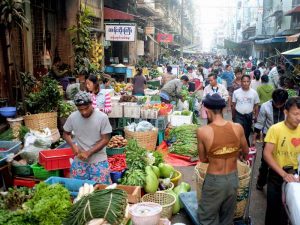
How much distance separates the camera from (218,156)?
3992 millimetres

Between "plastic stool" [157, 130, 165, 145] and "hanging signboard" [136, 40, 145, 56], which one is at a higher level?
"hanging signboard" [136, 40, 145, 56]

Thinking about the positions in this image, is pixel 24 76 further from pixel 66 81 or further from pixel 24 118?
pixel 66 81

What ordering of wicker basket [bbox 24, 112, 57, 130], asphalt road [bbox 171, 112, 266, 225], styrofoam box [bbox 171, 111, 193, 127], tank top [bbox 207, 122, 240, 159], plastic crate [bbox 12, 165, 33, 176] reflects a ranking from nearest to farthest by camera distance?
tank top [bbox 207, 122, 240, 159], asphalt road [bbox 171, 112, 266, 225], plastic crate [bbox 12, 165, 33, 176], wicker basket [bbox 24, 112, 57, 130], styrofoam box [bbox 171, 111, 193, 127]

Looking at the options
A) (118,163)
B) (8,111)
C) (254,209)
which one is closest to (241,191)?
(254,209)

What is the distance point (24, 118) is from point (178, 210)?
4097mm

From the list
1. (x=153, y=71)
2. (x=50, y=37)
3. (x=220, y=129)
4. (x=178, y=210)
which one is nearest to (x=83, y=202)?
(x=220, y=129)

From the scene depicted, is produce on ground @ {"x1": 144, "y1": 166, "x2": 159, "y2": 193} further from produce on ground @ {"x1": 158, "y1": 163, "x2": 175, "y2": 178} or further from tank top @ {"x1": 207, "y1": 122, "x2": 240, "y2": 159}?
tank top @ {"x1": 207, "y1": 122, "x2": 240, "y2": 159}

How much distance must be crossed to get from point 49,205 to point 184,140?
5.78m

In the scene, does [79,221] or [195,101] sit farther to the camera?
[195,101]

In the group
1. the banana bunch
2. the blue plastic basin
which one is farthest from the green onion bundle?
the banana bunch

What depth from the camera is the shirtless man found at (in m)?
3.94

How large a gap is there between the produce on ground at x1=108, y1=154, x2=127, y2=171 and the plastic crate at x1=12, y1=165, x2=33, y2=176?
1423 mm

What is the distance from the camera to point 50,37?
1258 cm

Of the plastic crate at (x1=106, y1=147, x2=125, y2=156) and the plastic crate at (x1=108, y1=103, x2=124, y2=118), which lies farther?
the plastic crate at (x1=108, y1=103, x2=124, y2=118)
